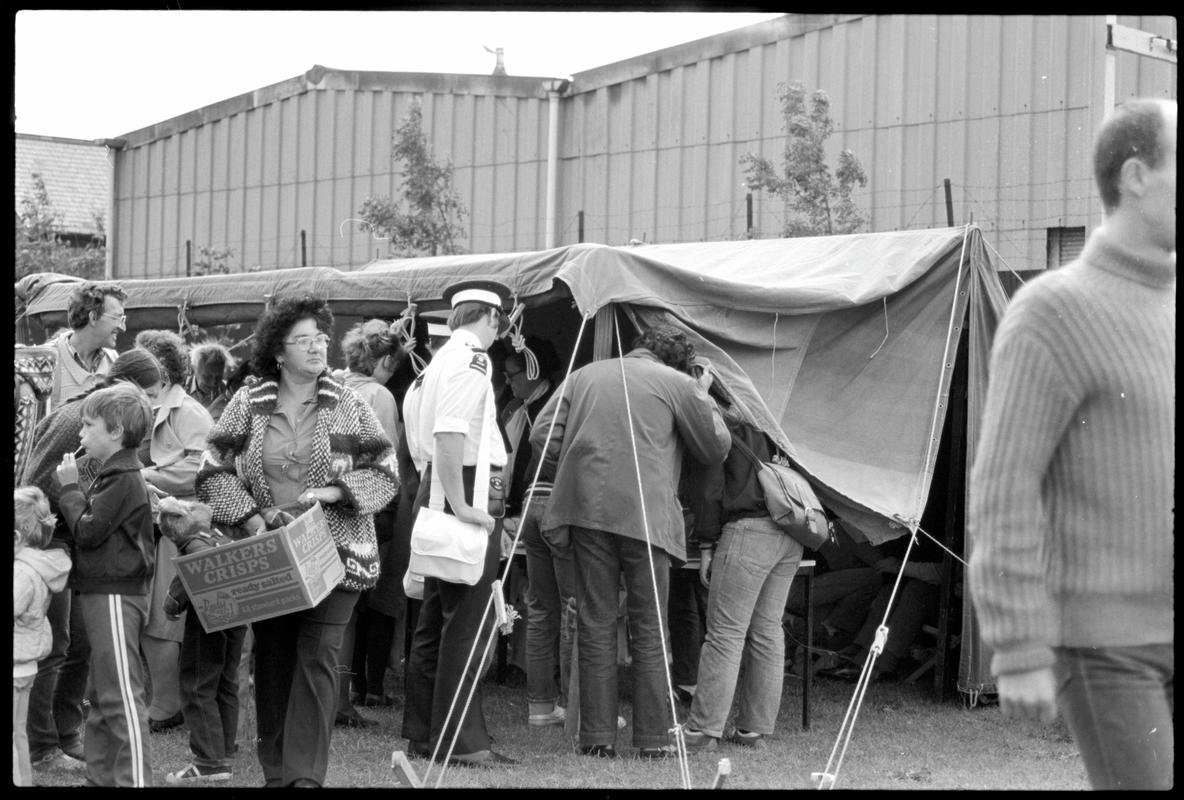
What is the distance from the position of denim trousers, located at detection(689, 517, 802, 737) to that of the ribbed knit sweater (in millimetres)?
3629

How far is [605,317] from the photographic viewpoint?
6.54 metres

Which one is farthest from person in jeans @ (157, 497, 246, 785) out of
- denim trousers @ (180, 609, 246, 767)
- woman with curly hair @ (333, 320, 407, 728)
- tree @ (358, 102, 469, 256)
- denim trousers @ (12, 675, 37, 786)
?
tree @ (358, 102, 469, 256)

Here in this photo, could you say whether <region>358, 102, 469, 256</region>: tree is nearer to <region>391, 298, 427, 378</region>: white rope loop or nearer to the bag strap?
<region>391, 298, 427, 378</region>: white rope loop

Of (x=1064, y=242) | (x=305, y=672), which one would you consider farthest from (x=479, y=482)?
(x=1064, y=242)

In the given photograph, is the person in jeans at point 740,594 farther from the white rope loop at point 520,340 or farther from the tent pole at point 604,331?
the white rope loop at point 520,340

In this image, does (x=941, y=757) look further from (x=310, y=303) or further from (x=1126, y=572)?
(x=1126, y=572)

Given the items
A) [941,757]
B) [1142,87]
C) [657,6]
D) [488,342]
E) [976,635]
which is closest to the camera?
[657,6]

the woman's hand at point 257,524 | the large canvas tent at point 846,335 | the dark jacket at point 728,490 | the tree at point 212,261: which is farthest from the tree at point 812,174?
the woman's hand at point 257,524

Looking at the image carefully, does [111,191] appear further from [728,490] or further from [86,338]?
[728,490]

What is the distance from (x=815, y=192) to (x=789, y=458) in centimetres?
624

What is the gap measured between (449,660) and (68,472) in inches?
65.1

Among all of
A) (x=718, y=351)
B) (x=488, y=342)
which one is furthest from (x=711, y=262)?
(x=488, y=342)

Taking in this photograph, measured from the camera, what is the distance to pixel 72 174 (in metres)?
24.9

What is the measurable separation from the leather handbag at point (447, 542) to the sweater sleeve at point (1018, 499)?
3.01 m
